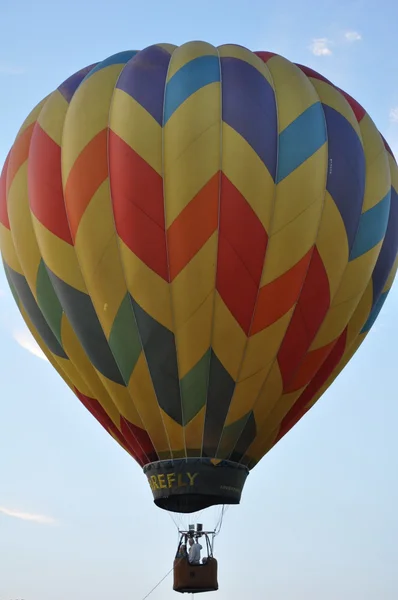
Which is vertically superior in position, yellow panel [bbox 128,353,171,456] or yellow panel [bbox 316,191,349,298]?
yellow panel [bbox 316,191,349,298]

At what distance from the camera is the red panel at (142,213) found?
543 inches

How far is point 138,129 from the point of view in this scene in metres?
14.0

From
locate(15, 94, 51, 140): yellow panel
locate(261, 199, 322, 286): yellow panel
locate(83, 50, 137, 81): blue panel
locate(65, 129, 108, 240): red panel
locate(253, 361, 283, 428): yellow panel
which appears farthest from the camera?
locate(15, 94, 51, 140): yellow panel

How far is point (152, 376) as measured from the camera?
1397cm

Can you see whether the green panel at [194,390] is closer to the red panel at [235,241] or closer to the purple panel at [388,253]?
the red panel at [235,241]

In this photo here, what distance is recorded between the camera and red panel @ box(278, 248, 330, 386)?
46.2 feet

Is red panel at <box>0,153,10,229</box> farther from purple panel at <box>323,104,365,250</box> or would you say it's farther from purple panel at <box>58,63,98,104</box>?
purple panel at <box>323,104,365,250</box>

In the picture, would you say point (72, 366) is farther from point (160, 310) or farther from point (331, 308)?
point (331, 308)

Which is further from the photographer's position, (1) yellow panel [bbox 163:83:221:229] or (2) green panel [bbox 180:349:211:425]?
(2) green panel [bbox 180:349:211:425]

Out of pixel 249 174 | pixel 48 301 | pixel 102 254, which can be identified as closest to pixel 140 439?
pixel 48 301

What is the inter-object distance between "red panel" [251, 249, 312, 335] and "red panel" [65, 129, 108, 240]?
84.4 inches

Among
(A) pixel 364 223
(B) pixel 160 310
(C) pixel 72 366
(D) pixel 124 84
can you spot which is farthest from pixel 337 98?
(C) pixel 72 366

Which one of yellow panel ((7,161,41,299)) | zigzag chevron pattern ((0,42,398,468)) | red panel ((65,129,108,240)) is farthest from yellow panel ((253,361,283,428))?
yellow panel ((7,161,41,299))

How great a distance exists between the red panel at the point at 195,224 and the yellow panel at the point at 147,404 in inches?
45.5
